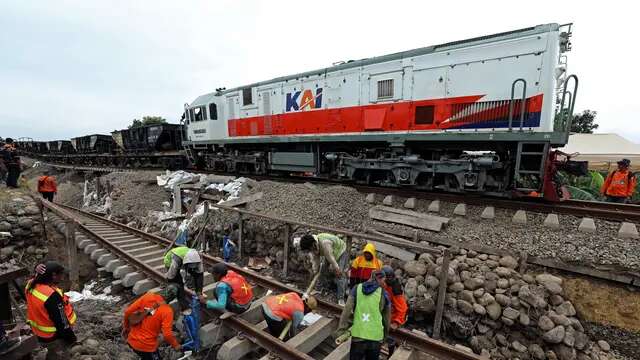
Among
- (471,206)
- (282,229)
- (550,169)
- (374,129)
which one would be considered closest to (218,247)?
(282,229)

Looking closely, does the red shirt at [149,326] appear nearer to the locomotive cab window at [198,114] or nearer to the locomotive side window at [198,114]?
the locomotive cab window at [198,114]

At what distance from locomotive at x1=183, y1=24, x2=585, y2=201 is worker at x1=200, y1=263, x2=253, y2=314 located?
5.37m

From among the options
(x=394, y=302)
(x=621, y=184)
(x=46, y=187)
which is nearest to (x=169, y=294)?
(x=394, y=302)

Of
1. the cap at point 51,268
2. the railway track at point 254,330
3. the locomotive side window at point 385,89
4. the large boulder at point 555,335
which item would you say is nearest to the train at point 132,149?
the railway track at point 254,330

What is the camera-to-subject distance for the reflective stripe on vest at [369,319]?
336 centimetres

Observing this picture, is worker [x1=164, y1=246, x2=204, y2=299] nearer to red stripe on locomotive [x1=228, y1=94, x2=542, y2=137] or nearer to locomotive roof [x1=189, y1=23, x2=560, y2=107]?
red stripe on locomotive [x1=228, y1=94, x2=542, y2=137]

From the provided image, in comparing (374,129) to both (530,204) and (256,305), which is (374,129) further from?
(256,305)

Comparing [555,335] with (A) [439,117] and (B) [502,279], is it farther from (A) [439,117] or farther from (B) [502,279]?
(A) [439,117]

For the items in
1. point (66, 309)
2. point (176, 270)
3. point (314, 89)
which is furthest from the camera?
point (314, 89)

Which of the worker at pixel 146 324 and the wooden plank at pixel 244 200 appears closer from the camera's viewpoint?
the worker at pixel 146 324

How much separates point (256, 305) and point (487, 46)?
7539mm

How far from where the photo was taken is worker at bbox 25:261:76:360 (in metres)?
3.56

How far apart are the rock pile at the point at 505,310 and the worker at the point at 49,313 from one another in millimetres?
4896

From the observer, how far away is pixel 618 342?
4.36 metres
